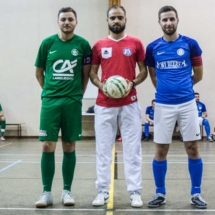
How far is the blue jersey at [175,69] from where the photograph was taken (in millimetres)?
3285

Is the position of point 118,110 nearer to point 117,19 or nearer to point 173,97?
point 173,97

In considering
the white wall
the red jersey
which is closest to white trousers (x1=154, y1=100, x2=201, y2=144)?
the red jersey

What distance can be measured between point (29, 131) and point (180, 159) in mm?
6904

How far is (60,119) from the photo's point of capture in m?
3.36

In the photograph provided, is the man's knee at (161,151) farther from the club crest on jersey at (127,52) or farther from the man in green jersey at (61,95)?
the club crest on jersey at (127,52)

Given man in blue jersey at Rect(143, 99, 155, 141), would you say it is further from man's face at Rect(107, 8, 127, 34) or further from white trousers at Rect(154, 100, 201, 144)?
man's face at Rect(107, 8, 127, 34)

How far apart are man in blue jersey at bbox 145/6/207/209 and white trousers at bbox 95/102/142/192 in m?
0.19

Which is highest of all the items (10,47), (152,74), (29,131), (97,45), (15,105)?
(10,47)

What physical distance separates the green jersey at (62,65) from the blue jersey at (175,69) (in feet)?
2.41

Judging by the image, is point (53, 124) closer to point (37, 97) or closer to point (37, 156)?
point (37, 156)

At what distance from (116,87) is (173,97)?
54 cm

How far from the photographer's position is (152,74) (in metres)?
3.59

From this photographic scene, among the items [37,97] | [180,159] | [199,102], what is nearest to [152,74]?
[180,159]

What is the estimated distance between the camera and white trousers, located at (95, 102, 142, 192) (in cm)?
336
